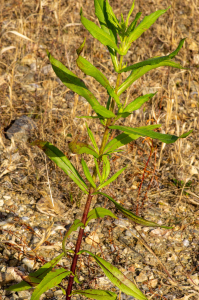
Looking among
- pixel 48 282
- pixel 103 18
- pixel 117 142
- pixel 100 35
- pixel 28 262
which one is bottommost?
pixel 48 282

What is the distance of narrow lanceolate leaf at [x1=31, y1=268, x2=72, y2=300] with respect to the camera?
4.99ft

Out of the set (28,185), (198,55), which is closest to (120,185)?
(28,185)

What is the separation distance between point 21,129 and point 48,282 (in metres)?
1.64

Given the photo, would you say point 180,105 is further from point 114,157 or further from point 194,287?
point 194,287

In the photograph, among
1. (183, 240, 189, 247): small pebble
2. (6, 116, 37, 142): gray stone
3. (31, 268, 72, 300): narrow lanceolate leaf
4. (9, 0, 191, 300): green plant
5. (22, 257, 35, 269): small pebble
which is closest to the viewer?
(9, 0, 191, 300): green plant

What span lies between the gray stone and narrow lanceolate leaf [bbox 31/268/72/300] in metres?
1.51

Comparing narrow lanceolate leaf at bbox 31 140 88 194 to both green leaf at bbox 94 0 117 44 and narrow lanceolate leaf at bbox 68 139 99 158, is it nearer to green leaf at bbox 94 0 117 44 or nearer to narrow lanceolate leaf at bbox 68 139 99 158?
narrow lanceolate leaf at bbox 68 139 99 158

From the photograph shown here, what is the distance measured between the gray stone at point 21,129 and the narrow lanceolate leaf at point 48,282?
151cm

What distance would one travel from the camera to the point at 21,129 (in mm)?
2949

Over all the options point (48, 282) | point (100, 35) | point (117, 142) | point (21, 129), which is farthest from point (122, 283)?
point (21, 129)

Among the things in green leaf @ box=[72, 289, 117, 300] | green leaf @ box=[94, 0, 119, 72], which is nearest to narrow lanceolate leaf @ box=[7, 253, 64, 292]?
green leaf @ box=[72, 289, 117, 300]

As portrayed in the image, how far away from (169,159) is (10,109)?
58.5 inches

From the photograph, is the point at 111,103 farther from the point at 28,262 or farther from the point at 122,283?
the point at 28,262

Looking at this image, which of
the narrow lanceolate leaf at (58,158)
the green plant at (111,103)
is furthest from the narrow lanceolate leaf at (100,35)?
the narrow lanceolate leaf at (58,158)
